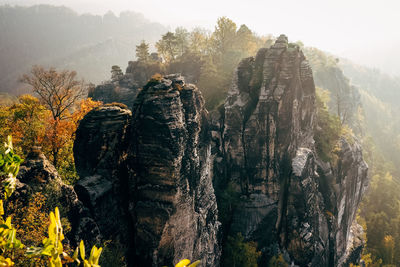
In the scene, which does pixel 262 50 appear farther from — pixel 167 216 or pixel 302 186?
pixel 167 216

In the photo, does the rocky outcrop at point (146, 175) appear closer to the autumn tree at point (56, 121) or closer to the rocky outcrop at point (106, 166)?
the rocky outcrop at point (106, 166)

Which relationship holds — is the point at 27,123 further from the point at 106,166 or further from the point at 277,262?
the point at 277,262

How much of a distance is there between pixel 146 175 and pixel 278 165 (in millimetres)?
21720

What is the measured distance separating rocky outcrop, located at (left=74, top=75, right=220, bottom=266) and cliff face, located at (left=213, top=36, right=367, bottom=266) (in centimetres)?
1384

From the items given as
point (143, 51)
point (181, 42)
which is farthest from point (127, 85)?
point (181, 42)

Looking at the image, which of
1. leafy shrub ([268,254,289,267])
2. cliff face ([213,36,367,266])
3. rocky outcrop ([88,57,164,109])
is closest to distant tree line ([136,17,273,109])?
rocky outcrop ([88,57,164,109])

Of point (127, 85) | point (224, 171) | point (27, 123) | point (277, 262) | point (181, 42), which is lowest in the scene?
point (277, 262)

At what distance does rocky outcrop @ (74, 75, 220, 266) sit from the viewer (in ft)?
67.3

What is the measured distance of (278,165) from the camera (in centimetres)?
3456

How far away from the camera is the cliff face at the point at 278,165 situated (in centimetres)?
3281

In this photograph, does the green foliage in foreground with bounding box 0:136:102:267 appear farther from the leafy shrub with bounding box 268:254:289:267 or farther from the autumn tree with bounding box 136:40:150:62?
the autumn tree with bounding box 136:40:150:62

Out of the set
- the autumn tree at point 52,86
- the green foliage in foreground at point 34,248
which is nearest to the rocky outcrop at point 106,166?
the autumn tree at point 52,86

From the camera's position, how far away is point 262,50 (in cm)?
3850

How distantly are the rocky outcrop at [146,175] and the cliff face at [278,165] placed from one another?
13838mm
